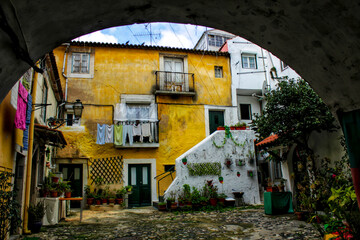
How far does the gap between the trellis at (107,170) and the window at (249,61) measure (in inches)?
388

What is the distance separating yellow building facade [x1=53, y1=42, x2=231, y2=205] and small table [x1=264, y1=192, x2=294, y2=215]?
6.86 metres

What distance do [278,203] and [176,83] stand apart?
31.7 ft

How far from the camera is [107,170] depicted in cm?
1520

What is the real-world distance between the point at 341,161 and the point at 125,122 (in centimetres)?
1100

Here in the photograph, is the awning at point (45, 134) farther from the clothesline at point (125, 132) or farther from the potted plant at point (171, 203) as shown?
the clothesline at point (125, 132)

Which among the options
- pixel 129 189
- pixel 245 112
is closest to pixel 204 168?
pixel 129 189

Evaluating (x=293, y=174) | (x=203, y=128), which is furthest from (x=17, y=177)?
A: (x=203, y=128)

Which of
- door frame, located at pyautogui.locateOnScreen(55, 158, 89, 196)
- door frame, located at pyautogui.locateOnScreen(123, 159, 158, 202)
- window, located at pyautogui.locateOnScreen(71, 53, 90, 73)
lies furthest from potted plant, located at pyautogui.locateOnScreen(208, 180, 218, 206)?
window, located at pyautogui.locateOnScreen(71, 53, 90, 73)

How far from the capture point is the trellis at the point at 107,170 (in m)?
15.0

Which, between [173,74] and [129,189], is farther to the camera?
[173,74]

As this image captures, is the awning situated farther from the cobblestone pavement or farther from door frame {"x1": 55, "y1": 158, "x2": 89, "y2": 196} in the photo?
door frame {"x1": 55, "y1": 158, "x2": 89, "y2": 196}

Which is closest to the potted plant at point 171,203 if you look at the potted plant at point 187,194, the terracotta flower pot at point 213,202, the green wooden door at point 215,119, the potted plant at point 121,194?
the potted plant at point 187,194

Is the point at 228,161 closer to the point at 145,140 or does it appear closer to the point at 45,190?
the point at 145,140

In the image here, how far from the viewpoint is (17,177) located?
721cm
